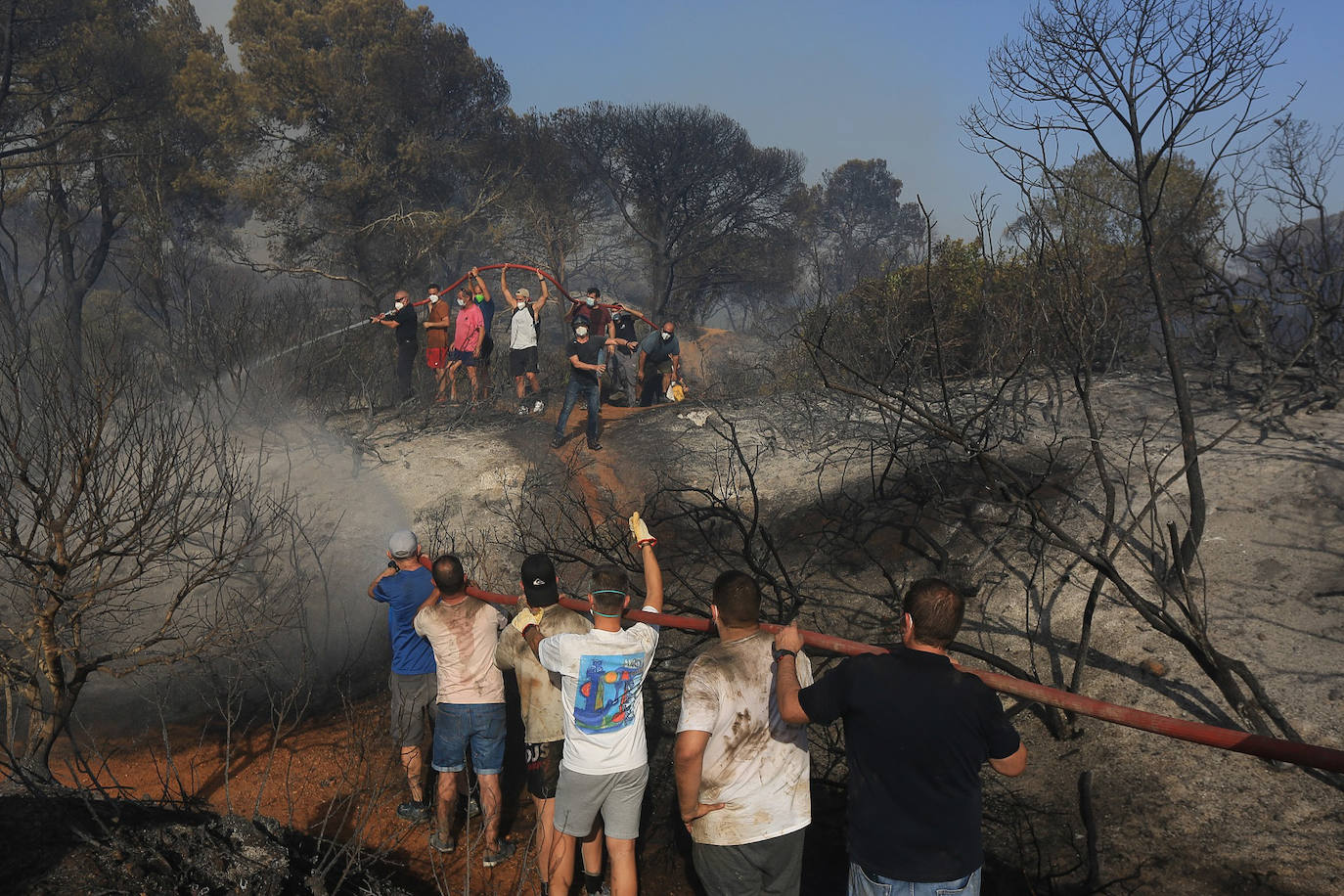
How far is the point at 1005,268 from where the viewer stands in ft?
41.0

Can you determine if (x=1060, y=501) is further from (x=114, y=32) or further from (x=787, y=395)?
(x=114, y=32)

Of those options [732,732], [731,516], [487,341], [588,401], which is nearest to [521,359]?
[487,341]

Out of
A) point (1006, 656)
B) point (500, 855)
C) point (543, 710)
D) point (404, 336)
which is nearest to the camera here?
point (543, 710)

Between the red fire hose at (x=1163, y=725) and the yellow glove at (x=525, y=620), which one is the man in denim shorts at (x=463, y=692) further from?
the red fire hose at (x=1163, y=725)

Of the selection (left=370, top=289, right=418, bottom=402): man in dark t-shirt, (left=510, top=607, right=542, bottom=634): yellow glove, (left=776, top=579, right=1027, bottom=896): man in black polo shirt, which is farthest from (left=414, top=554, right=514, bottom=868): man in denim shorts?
(left=370, top=289, right=418, bottom=402): man in dark t-shirt

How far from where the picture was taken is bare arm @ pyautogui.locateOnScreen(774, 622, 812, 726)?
111 inches

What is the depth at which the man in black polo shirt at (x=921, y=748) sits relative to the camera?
8.13 ft

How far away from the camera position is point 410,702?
5.07 meters

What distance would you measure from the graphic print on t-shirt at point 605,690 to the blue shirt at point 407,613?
1.69m

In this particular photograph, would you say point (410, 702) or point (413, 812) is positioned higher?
point (410, 702)

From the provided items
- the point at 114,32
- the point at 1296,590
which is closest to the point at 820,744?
the point at 1296,590

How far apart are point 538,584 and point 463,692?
1.05 meters

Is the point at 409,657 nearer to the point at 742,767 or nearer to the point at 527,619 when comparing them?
the point at 527,619

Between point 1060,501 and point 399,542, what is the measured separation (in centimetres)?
546
